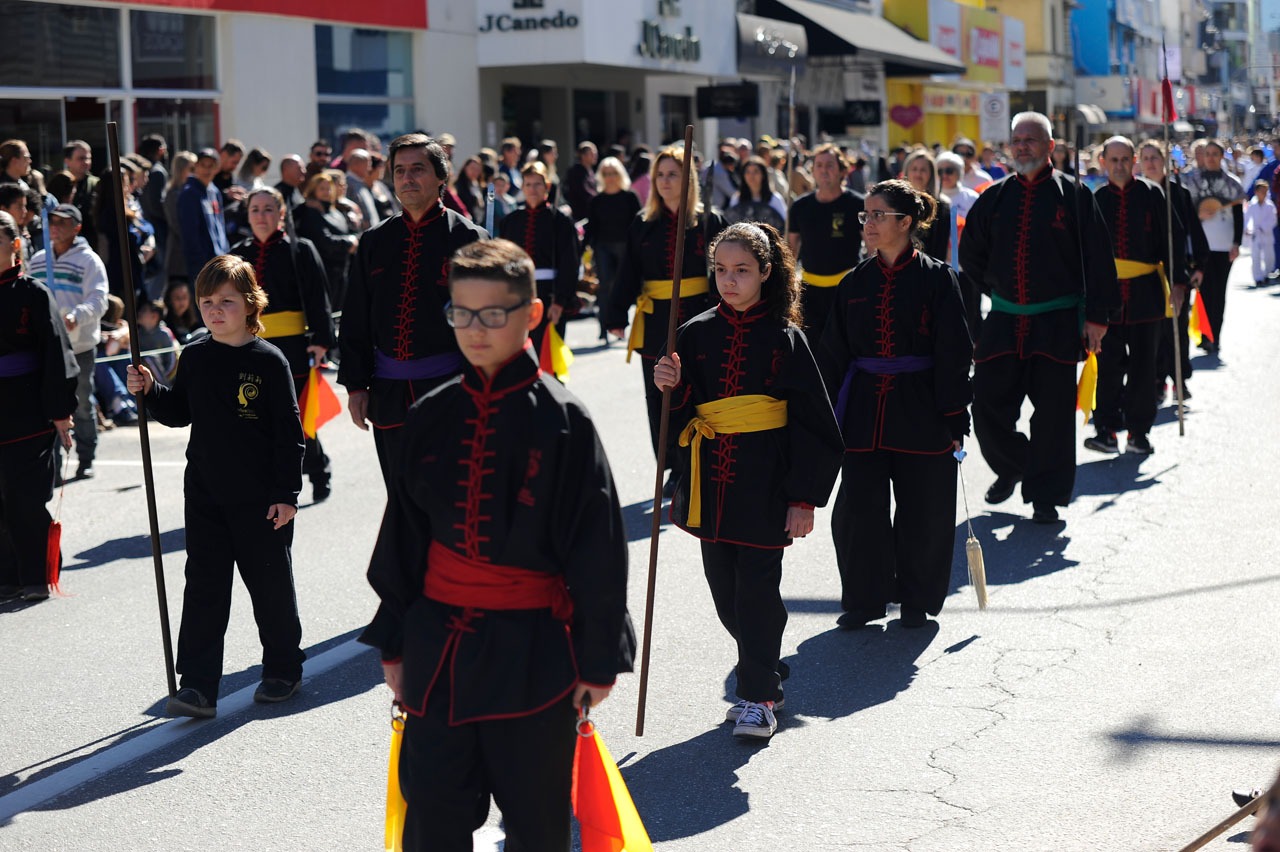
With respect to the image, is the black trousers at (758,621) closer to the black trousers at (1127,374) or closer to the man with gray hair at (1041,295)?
the man with gray hair at (1041,295)

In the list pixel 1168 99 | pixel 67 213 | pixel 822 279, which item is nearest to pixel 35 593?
pixel 67 213

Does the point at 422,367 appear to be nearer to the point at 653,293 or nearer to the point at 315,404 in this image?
the point at 315,404

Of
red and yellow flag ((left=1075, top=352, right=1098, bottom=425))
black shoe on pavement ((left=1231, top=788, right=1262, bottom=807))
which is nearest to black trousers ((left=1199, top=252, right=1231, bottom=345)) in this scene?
red and yellow flag ((left=1075, top=352, right=1098, bottom=425))

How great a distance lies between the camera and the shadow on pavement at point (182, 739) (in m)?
5.42

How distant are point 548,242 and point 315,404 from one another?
4044mm

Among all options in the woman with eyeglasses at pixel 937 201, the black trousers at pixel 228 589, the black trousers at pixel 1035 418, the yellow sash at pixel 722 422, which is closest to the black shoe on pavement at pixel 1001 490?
the black trousers at pixel 1035 418

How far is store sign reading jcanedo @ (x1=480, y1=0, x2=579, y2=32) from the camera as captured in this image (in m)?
→ 25.5

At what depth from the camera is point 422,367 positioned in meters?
7.22

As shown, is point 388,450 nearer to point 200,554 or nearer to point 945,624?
point 200,554

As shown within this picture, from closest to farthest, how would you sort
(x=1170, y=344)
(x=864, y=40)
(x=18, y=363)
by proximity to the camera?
(x=18, y=363)
(x=1170, y=344)
(x=864, y=40)

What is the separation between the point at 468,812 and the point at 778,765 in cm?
187

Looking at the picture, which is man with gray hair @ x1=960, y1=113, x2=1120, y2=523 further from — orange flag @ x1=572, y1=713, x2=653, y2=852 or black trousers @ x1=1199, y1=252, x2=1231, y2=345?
black trousers @ x1=1199, y1=252, x2=1231, y2=345

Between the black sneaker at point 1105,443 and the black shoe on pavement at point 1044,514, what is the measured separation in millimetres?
2256

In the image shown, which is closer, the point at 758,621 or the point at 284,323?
the point at 758,621
